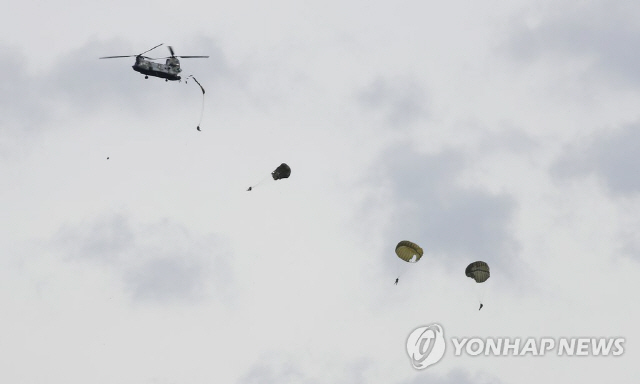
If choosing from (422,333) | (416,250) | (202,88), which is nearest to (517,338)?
(416,250)

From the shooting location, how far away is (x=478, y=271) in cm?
11219

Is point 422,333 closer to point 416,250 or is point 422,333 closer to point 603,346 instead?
point 416,250

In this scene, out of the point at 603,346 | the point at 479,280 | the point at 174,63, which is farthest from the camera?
the point at 174,63

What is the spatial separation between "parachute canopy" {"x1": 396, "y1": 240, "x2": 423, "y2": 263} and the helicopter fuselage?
36.4 meters

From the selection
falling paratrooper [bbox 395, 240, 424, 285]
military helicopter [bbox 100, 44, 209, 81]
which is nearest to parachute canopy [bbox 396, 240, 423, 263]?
falling paratrooper [bbox 395, 240, 424, 285]

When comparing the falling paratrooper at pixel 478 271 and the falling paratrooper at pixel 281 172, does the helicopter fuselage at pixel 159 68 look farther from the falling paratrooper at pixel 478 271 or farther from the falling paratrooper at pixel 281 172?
the falling paratrooper at pixel 478 271

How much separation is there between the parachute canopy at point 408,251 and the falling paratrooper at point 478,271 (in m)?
6.65

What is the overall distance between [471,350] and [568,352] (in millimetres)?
10448

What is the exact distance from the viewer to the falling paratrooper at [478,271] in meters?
112

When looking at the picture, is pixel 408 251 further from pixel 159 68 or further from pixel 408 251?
pixel 159 68

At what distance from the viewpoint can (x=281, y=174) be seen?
114688 mm

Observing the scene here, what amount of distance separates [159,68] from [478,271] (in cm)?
4739

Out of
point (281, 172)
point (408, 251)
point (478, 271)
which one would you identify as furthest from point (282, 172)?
point (478, 271)

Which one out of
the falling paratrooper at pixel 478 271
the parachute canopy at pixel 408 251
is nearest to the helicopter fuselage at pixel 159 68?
the parachute canopy at pixel 408 251
